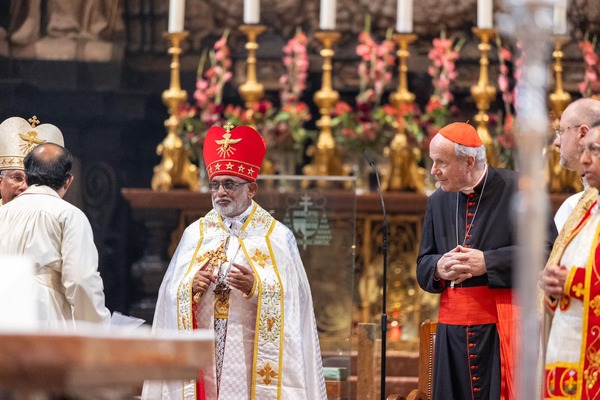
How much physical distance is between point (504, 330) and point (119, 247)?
451cm

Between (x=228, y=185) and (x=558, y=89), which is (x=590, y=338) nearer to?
(x=228, y=185)

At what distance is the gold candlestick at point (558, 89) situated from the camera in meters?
9.26

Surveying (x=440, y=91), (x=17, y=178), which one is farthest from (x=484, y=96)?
(x=17, y=178)

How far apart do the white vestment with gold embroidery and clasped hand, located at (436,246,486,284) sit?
0.84 meters

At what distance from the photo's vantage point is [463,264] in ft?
20.4

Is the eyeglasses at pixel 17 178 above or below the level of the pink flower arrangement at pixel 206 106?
below

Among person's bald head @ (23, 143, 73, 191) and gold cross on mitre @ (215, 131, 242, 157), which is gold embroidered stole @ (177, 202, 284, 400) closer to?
gold cross on mitre @ (215, 131, 242, 157)

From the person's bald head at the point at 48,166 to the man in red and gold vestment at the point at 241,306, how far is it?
2.54ft

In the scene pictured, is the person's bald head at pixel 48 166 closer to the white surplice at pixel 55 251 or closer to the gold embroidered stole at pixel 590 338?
the white surplice at pixel 55 251

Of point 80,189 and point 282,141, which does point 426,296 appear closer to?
point 282,141

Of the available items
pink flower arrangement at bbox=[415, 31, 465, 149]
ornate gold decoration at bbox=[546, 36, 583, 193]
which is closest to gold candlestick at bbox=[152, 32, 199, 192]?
pink flower arrangement at bbox=[415, 31, 465, 149]

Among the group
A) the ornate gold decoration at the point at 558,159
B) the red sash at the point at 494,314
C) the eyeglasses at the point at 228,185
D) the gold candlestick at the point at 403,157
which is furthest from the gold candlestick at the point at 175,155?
the red sash at the point at 494,314

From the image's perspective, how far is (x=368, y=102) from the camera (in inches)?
368

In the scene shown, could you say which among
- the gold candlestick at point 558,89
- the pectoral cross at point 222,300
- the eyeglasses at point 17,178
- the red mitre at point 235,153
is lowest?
the pectoral cross at point 222,300
